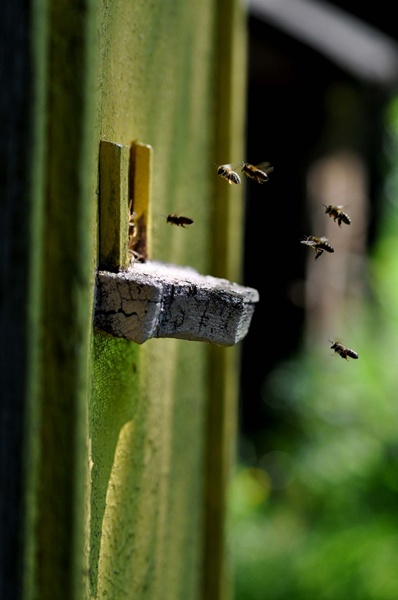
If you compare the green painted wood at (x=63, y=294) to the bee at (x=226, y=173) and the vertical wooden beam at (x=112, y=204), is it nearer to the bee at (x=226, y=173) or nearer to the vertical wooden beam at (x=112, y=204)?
the vertical wooden beam at (x=112, y=204)

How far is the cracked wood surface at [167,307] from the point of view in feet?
3.54

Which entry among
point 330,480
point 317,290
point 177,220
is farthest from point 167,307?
point 317,290

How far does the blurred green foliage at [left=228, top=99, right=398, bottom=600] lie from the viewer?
4699mm

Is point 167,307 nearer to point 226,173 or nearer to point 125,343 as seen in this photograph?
point 125,343

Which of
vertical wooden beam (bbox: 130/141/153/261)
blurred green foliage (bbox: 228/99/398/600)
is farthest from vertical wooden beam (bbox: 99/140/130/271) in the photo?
blurred green foliage (bbox: 228/99/398/600)

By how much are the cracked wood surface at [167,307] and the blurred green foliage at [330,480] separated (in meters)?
2.99

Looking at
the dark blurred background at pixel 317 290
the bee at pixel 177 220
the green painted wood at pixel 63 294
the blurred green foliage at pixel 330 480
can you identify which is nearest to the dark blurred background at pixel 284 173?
the dark blurred background at pixel 317 290

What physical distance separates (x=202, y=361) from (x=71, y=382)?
1.15 m

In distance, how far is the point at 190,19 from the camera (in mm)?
1772

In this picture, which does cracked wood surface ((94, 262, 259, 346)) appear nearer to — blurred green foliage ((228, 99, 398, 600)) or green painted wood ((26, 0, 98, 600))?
green painted wood ((26, 0, 98, 600))

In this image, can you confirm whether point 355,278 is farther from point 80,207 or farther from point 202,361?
point 80,207

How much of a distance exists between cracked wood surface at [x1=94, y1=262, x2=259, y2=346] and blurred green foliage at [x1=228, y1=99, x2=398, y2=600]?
2.99 m

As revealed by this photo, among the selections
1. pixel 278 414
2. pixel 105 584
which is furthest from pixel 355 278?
pixel 105 584

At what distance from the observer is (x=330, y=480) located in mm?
6086
